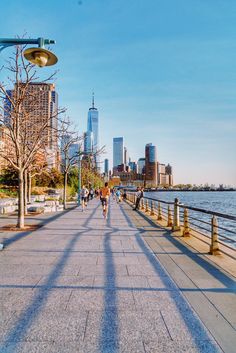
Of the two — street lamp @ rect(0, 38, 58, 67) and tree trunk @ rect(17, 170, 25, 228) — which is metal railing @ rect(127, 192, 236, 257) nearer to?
street lamp @ rect(0, 38, 58, 67)

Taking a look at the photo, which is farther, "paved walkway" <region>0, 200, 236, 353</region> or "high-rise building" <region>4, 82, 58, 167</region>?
"high-rise building" <region>4, 82, 58, 167</region>

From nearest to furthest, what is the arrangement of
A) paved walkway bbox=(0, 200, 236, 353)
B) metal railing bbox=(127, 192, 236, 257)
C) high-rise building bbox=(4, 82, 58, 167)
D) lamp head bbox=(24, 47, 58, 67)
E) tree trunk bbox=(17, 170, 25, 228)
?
Result: 1. paved walkway bbox=(0, 200, 236, 353)
2. lamp head bbox=(24, 47, 58, 67)
3. metal railing bbox=(127, 192, 236, 257)
4. tree trunk bbox=(17, 170, 25, 228)
5. high-rise building bbox=(4, 82, 58, 167)

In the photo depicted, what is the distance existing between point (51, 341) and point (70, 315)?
Answer: 2.10ft

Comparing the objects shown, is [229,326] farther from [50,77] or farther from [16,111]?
[50,77]

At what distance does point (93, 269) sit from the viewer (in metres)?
5.93

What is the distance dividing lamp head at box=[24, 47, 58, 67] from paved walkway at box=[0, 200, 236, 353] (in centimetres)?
463

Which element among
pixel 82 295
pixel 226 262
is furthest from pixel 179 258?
pixel 82 295

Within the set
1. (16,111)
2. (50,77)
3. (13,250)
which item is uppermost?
(50,77)

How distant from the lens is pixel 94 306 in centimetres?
407

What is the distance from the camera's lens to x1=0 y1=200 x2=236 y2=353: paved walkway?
3111mm

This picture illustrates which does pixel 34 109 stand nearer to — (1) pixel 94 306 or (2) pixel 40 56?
(2) pixel 40 56

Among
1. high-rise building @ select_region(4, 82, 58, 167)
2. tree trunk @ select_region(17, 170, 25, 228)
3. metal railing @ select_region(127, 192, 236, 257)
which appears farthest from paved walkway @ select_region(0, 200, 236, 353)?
high-rise building @ select_region(4, 82, 58, 167)

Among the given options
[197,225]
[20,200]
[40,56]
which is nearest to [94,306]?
[40,56]

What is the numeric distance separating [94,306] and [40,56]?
5.62 m
